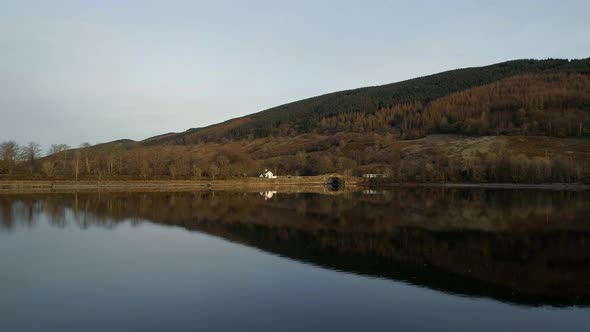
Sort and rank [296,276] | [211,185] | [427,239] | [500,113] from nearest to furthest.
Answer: [296,276]
[427,239]
[211,185]
[500,113]

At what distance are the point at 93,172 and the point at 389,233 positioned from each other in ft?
299

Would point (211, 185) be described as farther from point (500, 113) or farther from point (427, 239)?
point (500, 113)

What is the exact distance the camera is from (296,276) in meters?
17.9

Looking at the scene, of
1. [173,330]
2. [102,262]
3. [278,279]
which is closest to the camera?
[173,330]

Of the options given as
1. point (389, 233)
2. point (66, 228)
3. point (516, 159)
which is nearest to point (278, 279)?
point (389, 233)

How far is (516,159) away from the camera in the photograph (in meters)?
97.3

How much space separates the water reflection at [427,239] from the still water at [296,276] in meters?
0.11

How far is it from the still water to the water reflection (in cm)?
11

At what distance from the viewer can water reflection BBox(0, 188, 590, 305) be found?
1709 centimetres

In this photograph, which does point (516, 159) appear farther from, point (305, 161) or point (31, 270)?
point (31, 270)

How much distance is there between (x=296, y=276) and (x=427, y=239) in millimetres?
11210

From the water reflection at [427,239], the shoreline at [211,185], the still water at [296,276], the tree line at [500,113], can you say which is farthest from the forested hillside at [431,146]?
the still water at [296,276]

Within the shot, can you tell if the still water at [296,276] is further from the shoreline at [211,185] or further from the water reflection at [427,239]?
the shoreline at [211,185]

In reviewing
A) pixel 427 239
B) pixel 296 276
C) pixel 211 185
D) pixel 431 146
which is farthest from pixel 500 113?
pixel 296 276
